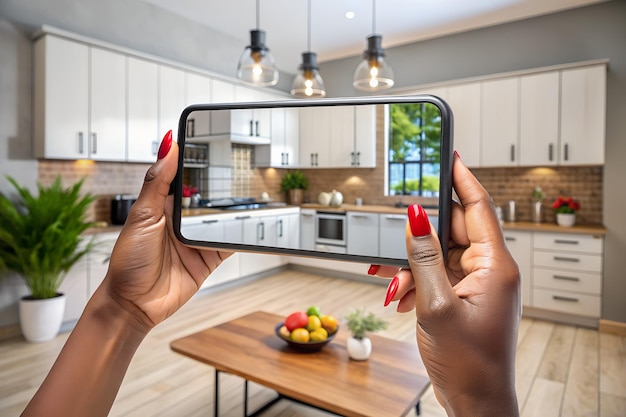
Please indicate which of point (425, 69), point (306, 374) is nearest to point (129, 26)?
point (425, 69)

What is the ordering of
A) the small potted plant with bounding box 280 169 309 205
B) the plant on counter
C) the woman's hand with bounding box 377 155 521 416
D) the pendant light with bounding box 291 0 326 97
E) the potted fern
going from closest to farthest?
the woman's hand with bounding box 377 155 521 416, the small potted plant with bounding box 280 169 309 205, the plant on counter, the potted fern, the pendant light with bounding box 291 0 326 97

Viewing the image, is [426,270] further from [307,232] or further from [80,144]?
[80,144]

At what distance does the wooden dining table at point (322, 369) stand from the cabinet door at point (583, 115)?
299 centimetres

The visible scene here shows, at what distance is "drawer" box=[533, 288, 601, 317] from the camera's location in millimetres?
3734

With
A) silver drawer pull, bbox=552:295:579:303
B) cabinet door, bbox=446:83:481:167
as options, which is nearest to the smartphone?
silver drawer pull, bbox=552:295:579:303

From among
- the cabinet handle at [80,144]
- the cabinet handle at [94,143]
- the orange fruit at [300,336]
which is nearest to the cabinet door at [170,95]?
the cabinet handle at [94,143]

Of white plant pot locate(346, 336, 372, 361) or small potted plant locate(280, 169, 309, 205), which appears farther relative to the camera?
white plant pot locate(346, 336, 372, 361)

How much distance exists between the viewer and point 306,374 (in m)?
1.79

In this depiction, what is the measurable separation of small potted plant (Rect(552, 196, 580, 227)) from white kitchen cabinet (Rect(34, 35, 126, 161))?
14.2 ft

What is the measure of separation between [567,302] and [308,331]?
3.00 m

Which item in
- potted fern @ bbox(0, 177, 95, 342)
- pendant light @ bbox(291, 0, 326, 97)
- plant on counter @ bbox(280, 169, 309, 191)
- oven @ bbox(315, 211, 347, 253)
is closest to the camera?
oven @ bbox(315, 211, 347, 253)

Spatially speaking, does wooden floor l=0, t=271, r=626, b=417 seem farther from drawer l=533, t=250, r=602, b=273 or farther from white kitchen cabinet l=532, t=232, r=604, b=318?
drawer l=533, t=250, r=602, b=273

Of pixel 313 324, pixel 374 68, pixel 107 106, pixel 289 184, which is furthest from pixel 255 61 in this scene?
pixel 313 324

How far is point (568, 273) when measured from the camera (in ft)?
12.5
